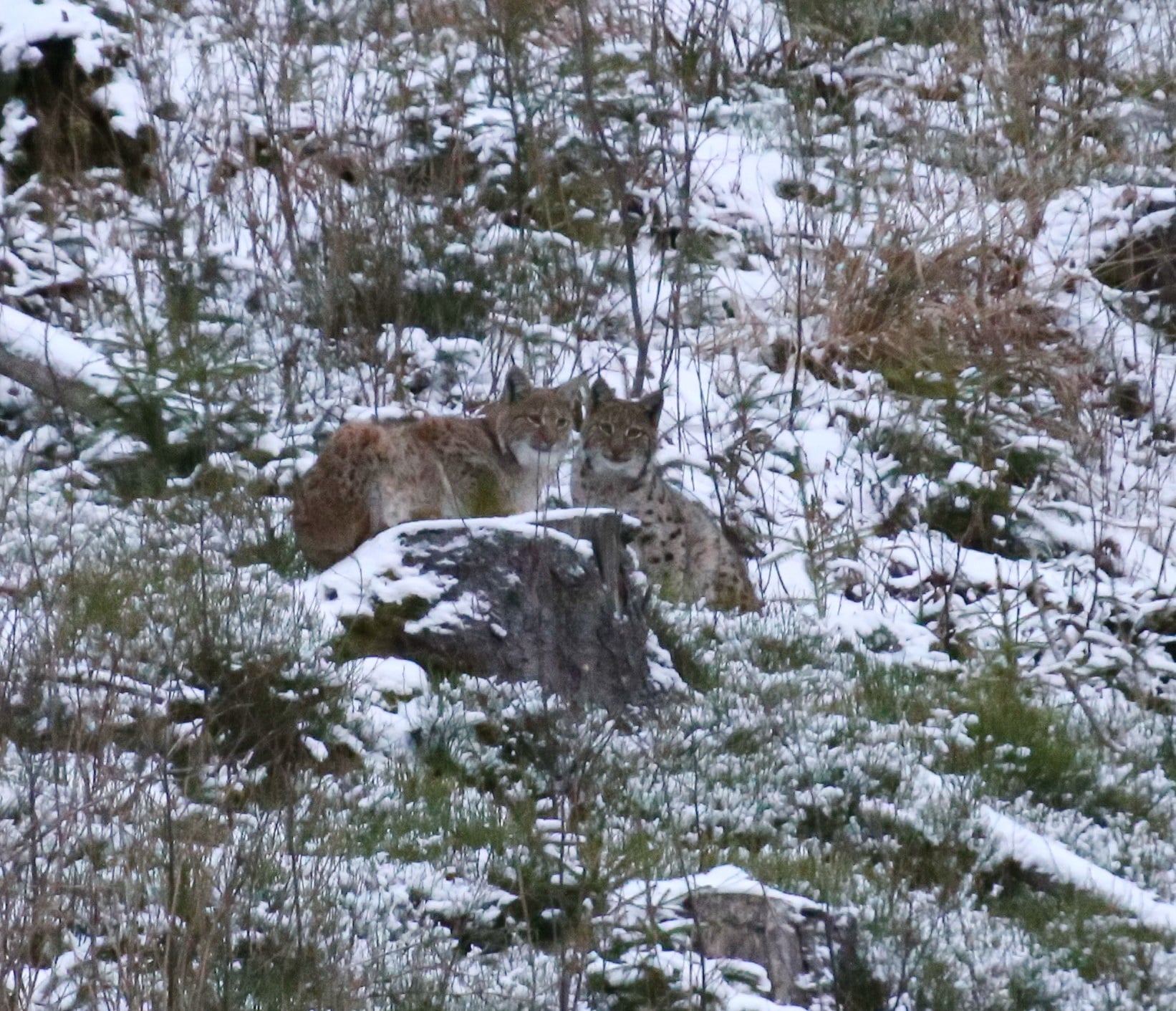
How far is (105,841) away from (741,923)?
5.23 ft

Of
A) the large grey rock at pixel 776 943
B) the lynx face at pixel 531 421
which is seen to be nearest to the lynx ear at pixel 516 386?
the lynx face at pixel 531 421

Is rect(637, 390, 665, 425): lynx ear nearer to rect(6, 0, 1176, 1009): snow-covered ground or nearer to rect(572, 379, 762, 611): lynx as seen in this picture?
rect(572, 379, 762, 611): lynx

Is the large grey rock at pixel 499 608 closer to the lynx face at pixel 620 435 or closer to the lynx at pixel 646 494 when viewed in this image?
the lynx at pixel 646 494

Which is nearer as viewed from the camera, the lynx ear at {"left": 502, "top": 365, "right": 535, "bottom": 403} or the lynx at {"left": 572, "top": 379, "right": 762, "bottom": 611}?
the lynx at {"left": 572, "top": 379, "right": 762, "bottom": 611}

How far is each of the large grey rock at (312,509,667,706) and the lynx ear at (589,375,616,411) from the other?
2250 millimetres

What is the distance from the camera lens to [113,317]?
31.2 feet

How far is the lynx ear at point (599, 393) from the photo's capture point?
28.3 ft

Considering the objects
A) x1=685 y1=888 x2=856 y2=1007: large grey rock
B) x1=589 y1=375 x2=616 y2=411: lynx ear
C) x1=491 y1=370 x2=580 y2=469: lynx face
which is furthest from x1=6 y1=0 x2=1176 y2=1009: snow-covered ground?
x1=491 y1=370 x2=580 y2=469: lynx face

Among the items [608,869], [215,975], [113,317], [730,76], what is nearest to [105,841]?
[215,975]

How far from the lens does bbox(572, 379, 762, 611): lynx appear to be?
809 centimetres

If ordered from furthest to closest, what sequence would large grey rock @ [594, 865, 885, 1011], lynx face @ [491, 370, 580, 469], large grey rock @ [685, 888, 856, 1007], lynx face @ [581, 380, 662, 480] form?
lynx face @ [581, 380, 662, 480], lynx face @ [491, 370, 580, 469], large grey rock @ [685, 888, 856, 1007], large grey rock @ [594, 865, 885, 1011]

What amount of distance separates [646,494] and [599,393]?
0.56 m

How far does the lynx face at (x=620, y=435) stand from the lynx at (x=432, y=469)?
13 centimetres

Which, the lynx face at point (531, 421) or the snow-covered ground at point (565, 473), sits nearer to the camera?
the snow-covered ground at point (565, 473)
